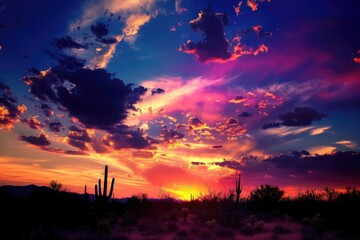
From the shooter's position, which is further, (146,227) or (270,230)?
(146,227)

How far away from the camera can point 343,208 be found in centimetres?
1861

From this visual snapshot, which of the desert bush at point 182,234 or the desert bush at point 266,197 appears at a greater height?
the desert bush at point 266,197

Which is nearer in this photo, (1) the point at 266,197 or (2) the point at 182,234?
(2) the point at 182,234

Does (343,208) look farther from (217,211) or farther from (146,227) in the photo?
(146,227)

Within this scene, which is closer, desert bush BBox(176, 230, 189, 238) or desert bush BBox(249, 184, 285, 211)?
desert bush BBox(176, 230, 189, 238)

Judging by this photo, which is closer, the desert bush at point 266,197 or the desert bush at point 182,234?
the desert bush at point 182,234

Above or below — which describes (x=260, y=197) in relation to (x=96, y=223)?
above

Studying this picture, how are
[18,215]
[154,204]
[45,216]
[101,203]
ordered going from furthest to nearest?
[154,204] → [101,203] → [45,216] → [18,215]

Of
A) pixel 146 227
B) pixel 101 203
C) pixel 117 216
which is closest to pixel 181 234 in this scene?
pixel 146 227

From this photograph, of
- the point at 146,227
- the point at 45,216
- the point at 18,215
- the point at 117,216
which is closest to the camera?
the point at 18,215

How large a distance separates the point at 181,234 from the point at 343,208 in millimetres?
9633

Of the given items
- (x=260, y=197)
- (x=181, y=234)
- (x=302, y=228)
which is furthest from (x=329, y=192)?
(x=181, y=234)

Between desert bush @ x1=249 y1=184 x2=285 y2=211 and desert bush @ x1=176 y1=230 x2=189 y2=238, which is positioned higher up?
desert bush @ x1=249 y1=184 x2=285 y2=211

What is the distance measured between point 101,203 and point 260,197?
13.8m
